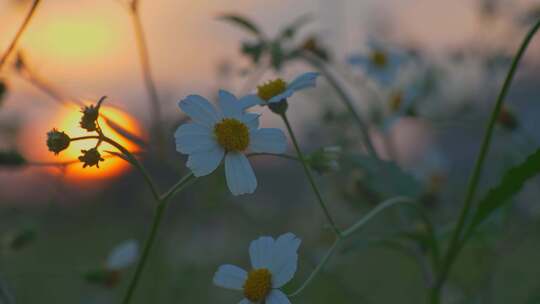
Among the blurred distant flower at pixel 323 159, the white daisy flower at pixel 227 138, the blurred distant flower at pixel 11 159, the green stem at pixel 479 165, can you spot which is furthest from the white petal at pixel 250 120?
the blurred distant flower at pixel 11 159

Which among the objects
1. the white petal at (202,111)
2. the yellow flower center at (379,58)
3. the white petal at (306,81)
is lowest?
the yellow flower center at (379,58)

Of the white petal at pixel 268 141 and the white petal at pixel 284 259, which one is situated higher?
the white petal at pixel 268 141

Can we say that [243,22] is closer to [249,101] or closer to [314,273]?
[249,101]

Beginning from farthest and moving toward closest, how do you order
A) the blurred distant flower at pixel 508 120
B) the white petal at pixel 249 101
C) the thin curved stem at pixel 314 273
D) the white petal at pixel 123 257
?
the blurred distant flower at pixel 508 120 → the white petal at pixel 123 257 → the white petal at pixel 249 101 → the thin curved stem at pixel 314 273

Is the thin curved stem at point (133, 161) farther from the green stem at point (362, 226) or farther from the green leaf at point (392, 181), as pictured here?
Result: the green leaf at point (392, 181)

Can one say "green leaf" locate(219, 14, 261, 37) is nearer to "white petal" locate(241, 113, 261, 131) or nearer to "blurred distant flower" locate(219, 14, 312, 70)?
"blurred distant flower" locate(219, 14, 312, 70)

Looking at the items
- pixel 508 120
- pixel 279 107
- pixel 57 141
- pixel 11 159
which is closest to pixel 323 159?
pixel 279 107

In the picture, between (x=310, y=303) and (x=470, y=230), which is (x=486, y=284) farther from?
(x=310, y=303)

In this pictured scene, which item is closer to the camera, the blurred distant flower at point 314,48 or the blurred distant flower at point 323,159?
the blurred distant flower at point 323,159
